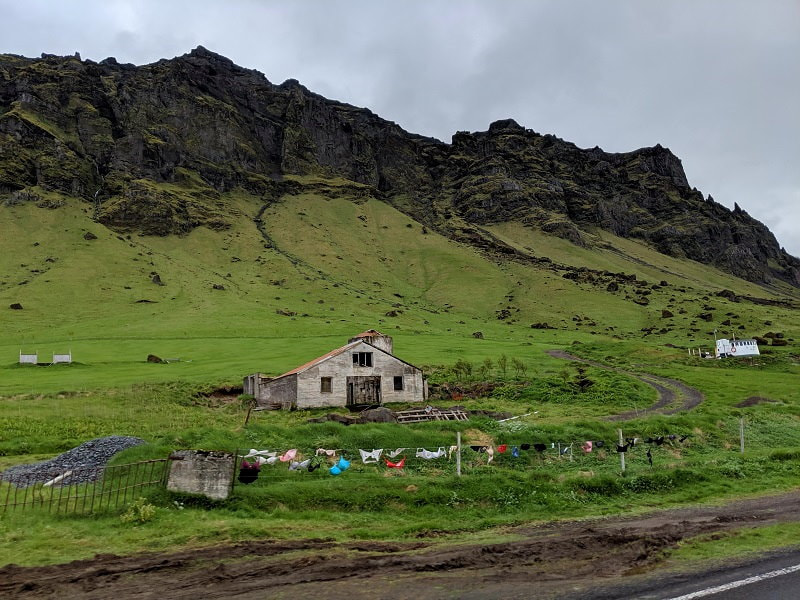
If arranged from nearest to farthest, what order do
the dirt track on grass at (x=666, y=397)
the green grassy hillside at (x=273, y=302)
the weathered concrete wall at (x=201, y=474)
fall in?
the weathered concrete wall at (x=201, y=474) → the dirt track on grass at (x=666, y=397) → the green grassy hillside at (x=273, y=302)

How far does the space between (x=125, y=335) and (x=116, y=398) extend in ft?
159

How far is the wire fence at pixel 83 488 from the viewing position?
1508 centimetres

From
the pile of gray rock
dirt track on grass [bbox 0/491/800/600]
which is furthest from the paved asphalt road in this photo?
the pile of gray rock

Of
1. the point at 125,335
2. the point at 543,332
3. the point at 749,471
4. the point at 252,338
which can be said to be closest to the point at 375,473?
the point at 749,471

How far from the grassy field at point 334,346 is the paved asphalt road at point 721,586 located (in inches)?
205

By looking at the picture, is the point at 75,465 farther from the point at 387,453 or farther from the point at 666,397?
the point at 666,397

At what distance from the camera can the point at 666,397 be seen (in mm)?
52969

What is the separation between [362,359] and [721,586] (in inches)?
1573

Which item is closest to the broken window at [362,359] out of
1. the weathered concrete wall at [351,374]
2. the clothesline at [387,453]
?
the weathered concrete wall at [351,374]

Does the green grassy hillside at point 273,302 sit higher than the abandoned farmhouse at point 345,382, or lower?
higher

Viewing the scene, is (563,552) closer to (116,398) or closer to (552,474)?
(552,474)

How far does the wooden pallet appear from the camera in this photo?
39938mm

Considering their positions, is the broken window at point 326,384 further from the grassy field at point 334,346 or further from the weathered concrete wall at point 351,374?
the grassy field at point 334,346

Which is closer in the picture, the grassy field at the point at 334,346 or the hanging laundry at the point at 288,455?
the grassy field at the point at 334,346
